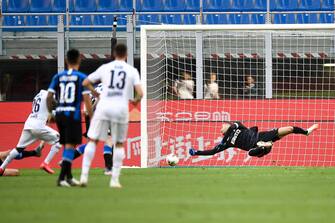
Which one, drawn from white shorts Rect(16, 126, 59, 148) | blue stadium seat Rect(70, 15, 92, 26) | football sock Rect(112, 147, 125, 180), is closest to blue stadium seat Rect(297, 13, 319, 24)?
blue stadium seat Rect(70, 15, 92, 26)

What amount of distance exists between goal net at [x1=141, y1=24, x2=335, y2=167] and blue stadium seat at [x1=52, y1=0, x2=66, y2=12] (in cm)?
635

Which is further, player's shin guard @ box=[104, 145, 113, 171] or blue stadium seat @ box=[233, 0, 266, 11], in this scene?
blue stadium seat @ box=[233, 0, 266, 11]

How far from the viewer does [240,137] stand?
20.2 meters

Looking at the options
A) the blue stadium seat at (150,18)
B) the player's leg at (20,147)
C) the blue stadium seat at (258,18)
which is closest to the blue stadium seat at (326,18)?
the blue stadium seat at (258,18)

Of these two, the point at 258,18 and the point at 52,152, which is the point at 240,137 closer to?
the point at 52,152

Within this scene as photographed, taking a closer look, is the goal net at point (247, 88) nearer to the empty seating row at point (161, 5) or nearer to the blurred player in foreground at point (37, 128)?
the blurred player in foreground at point (37, 128)

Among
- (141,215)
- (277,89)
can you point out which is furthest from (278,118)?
(141,215)

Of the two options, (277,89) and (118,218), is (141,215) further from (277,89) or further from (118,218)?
(277,89)

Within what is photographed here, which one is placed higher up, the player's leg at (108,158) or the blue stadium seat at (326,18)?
the blue stadium seat at (326,18)

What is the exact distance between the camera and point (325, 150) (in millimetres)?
22109

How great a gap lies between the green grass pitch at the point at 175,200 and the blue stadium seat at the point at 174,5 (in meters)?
12.9

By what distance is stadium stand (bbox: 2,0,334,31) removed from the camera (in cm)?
2636

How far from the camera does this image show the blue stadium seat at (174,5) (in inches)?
1085

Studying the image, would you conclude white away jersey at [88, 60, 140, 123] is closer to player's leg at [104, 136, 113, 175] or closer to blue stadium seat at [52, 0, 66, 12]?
player's leg at [104, 136, 113, 175]
